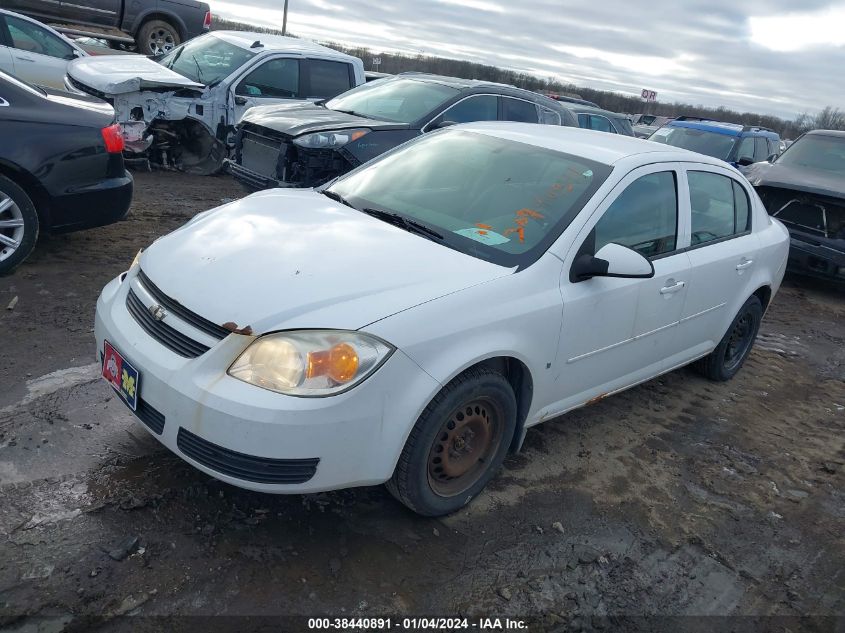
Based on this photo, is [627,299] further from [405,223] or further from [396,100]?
[396,100]

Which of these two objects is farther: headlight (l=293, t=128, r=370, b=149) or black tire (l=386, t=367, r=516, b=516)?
headlight (l=293, t=128, r=370, b=149)

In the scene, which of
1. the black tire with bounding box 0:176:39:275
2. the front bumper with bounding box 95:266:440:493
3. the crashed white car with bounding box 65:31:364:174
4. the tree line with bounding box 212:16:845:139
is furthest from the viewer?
the tree line with bounding box 212:16:845:139

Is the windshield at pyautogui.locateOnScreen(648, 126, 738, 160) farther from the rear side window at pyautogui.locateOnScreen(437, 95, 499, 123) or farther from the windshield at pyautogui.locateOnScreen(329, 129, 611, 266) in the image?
the windshield at pyautogui.locateOnScreen(329, 129, 611, 266)

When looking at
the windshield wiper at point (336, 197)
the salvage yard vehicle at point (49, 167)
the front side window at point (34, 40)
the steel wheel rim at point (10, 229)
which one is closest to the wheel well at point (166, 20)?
the front side window at point (34, 40)

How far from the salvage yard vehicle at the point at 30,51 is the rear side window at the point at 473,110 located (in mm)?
6374

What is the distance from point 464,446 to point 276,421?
3.22ft

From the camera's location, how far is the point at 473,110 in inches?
306

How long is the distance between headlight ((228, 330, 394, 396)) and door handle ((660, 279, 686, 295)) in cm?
188

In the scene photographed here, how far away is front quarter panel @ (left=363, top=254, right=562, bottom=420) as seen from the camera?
2584mm

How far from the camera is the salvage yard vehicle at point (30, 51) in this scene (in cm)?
998

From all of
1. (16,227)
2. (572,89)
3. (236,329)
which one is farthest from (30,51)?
(572,89)

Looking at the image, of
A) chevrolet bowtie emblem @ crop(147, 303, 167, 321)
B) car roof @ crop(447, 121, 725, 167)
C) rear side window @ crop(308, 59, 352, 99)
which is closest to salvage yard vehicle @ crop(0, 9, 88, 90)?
rear side window @ crop(308, 59, 352, 99)

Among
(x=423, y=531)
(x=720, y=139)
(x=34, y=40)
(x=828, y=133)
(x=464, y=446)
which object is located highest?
(x=828, y=133)

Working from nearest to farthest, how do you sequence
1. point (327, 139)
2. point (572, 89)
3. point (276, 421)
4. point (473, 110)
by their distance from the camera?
point (276, 421) < point (327, 139) < point (473, 110) < point (572, 89)
